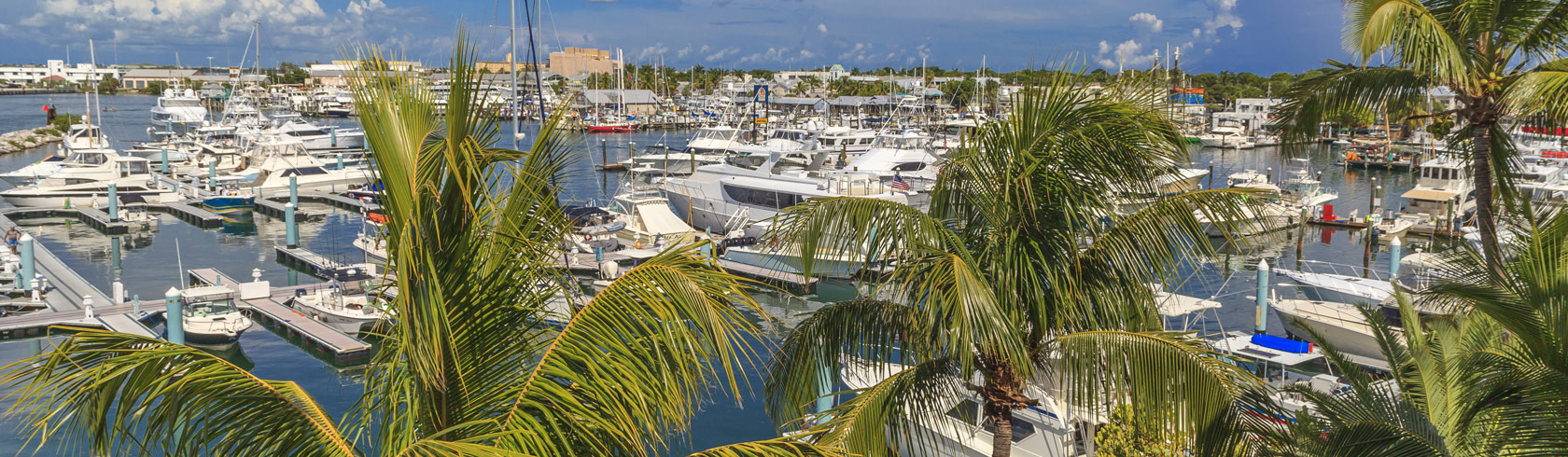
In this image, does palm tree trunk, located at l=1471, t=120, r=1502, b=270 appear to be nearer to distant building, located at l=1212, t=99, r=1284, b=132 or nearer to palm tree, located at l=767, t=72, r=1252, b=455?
palm tree, located at l=767, t=72, r=1252, b=455

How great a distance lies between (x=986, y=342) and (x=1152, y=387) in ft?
3.69

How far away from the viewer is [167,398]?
436 cm

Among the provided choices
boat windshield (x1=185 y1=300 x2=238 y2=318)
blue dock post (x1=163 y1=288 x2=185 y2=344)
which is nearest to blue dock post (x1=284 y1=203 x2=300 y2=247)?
boat windshield (x1=185 y1=300 x2=238 y2=318)

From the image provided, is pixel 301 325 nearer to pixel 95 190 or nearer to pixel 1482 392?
pixel 1482 392

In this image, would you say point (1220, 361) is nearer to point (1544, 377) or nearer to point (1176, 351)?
point (1176, 351)

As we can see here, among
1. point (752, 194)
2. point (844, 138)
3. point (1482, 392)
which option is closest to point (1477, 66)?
point (1482, 392)

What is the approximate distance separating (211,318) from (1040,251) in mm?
25590

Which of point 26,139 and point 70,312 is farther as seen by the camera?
point 26,139

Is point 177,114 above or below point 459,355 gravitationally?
above

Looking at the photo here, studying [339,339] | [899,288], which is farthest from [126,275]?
[899,288]

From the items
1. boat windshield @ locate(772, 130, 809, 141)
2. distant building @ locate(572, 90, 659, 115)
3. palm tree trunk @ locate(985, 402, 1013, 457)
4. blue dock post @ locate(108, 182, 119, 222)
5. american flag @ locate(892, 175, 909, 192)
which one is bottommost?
blue dock post @ locate(108, 182, 119, 222)

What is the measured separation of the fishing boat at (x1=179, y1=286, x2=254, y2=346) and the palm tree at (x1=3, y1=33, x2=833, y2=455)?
24243 millimetres

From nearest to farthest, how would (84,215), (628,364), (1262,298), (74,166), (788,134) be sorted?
(628,364) < (1262,298) < (84,215) < (74,166) < (788,134)

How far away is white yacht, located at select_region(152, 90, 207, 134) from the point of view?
82562mm
